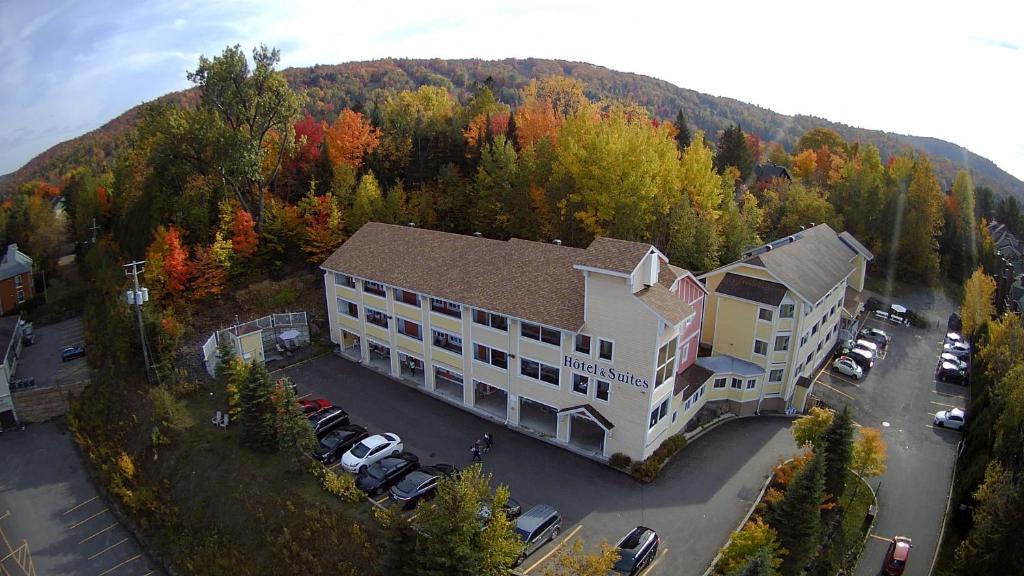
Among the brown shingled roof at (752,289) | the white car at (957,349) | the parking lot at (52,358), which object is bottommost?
the parking lot at (52,358)

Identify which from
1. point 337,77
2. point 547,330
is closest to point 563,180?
point 547,330

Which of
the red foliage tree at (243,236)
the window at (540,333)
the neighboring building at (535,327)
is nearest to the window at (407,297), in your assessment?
the neighboring building at (535,327)

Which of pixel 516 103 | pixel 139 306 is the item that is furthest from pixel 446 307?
pixel 516 103

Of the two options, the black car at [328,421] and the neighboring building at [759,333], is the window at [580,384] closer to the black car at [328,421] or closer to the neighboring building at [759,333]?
the neighboring building at [759,333]

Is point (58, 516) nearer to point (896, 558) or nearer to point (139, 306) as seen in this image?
point (139, 306)

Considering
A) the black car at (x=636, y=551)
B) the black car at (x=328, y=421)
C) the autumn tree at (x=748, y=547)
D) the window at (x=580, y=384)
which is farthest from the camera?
the black car at (x=328, y=421)

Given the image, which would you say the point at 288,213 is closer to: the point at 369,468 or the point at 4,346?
the point at 4,346

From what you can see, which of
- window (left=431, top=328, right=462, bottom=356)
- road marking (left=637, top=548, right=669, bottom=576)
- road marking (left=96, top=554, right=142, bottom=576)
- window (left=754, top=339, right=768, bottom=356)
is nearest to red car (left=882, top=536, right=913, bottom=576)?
road marking (left=637, top=548, right=669, bottom=576)
